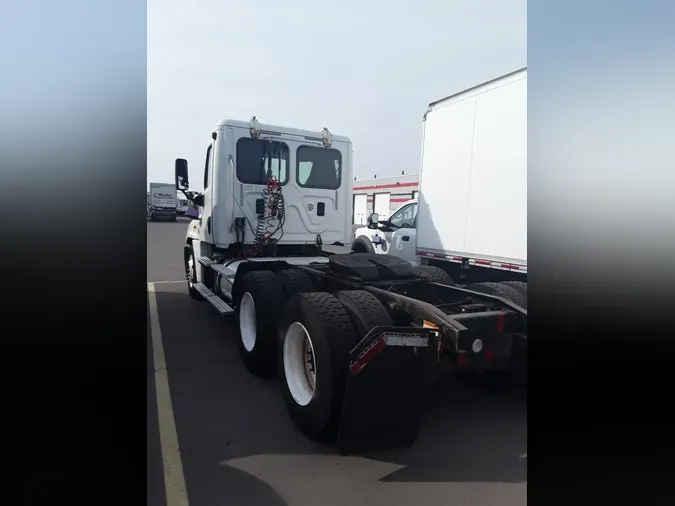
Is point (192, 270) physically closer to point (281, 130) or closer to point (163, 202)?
point (281, 130)

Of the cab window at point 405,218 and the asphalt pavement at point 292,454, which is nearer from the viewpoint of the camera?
the asphalt pavement at point 292,454

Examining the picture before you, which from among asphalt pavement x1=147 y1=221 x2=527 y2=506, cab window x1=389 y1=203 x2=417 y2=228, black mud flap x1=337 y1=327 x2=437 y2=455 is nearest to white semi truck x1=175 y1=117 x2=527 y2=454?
black mud flap x1=337 y1=327 x2=437 y2=455

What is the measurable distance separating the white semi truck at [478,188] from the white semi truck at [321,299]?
103cm

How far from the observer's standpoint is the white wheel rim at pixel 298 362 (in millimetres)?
3682

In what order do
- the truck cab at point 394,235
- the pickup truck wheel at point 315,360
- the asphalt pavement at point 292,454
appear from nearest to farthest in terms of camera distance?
the asphalt pavement at point 292,454
the pickup truck wheel at point 315,360
the truck cab at point 394,235

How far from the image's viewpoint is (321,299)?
362 cm

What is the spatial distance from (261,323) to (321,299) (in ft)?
3.94

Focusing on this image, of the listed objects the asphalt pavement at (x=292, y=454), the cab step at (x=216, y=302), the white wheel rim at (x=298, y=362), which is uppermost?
the cab step at (x=216, y=302)

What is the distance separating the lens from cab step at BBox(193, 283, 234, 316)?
550 cm

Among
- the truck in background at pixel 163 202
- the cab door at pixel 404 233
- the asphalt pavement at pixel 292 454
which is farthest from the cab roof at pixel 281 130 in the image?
the truck in background at pixel 163 202

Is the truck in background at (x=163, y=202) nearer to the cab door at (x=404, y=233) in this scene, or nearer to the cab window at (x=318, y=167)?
the cab door at (x=404, y=233)

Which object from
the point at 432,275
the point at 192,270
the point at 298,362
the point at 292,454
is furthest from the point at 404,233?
the point at 292,454

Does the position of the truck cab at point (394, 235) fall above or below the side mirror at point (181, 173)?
below

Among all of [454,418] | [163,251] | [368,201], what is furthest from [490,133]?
[368,201]
